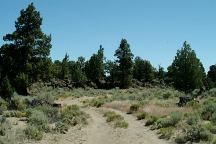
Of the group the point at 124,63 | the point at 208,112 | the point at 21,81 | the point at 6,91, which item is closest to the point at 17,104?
the point at 6,91

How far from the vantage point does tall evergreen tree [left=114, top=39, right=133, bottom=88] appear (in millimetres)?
89562

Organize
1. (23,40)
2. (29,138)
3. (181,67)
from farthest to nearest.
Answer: (181,67) → (23,40) → (29,138)

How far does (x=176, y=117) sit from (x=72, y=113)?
8.66 metres

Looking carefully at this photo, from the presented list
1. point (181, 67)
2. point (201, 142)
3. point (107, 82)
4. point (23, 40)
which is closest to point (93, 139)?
point (201, 142)

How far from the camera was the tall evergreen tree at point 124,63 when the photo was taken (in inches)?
3526

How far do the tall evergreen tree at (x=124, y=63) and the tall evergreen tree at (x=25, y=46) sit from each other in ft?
136

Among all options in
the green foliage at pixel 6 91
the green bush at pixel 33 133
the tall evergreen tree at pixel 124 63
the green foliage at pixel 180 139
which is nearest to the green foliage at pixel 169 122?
the green foliage at pixel 180 139

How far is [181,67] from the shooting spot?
59.8 m

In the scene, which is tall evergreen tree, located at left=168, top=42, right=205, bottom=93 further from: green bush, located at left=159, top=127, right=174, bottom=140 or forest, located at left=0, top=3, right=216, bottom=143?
green bush, located at left=159, top=127, right=174, bottom=140

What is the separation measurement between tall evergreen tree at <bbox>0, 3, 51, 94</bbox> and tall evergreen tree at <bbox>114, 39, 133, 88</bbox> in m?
41.4

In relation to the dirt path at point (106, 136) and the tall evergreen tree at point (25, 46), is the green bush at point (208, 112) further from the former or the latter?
the tall evergreen tree at point (25, 46)

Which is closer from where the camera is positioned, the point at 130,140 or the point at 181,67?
the point at 130,140

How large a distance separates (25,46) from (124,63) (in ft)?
141

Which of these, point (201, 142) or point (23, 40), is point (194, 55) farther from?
point (201, 142)
